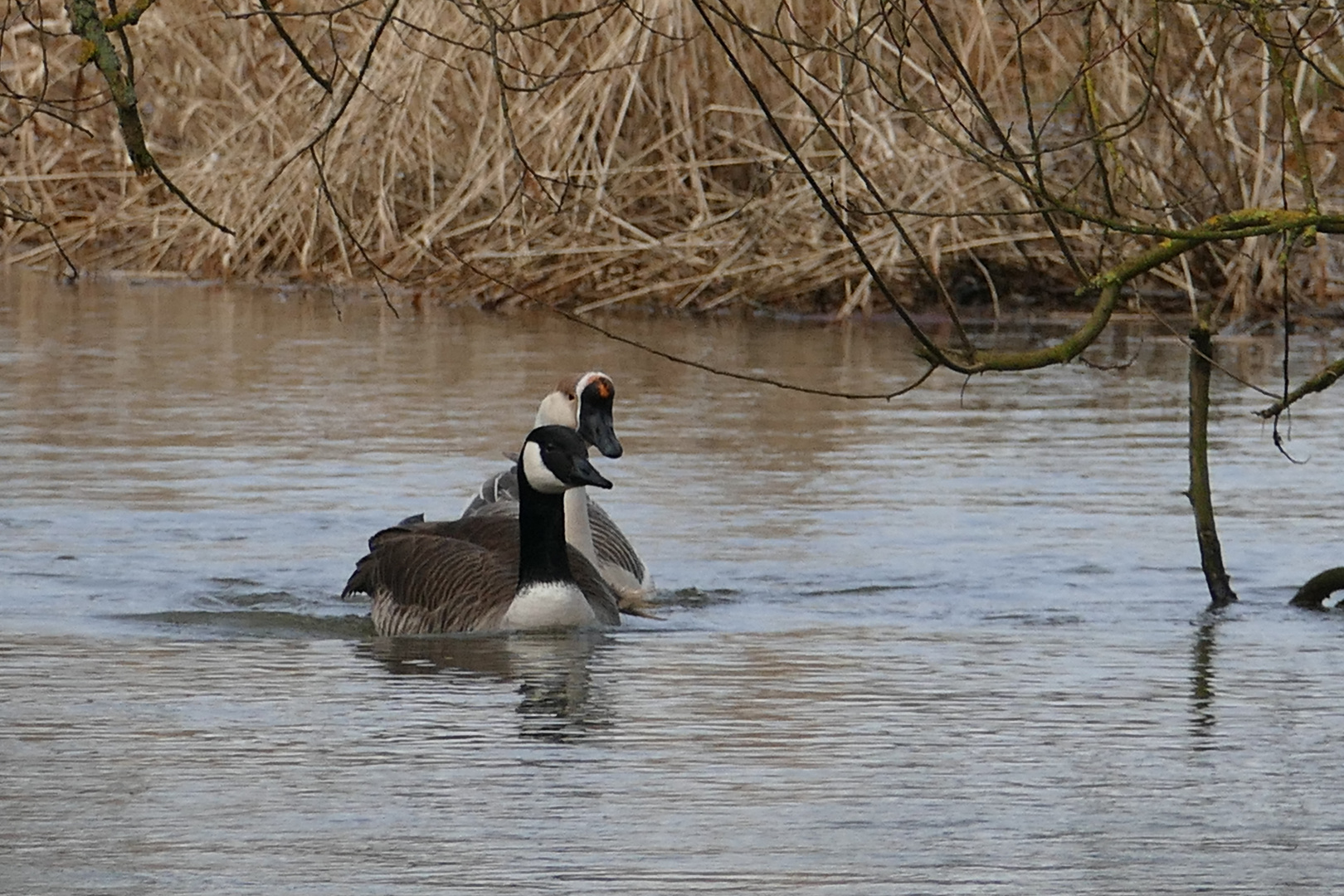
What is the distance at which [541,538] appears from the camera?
8586 millimetres

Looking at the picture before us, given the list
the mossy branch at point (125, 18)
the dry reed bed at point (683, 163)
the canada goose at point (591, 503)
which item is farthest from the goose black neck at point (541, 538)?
the dry reed bed at point (683, 163)

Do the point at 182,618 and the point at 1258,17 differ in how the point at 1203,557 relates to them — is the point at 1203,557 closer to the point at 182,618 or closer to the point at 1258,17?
the point at 1258,17

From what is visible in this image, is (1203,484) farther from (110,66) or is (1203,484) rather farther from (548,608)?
(110,66)


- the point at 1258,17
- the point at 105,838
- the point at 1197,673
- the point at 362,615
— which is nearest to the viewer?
the point at 105,838

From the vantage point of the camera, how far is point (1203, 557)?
8.46 meters

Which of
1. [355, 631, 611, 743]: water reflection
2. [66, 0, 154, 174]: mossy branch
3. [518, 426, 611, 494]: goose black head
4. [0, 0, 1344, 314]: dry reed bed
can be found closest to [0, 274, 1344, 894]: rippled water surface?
[355, 631, 611, 743]: water reflection

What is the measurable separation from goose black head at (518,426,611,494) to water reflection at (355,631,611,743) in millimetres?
545

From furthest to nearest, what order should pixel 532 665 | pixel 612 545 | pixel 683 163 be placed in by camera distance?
pixel 683 163 → pixel 612 545 → pixel 532 665

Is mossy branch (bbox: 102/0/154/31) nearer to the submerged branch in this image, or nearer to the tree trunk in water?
the tree trunk in water

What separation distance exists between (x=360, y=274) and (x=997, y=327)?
5.17 meters

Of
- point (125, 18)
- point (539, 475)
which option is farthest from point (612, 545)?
point (125, 18)

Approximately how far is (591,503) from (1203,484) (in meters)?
2.57

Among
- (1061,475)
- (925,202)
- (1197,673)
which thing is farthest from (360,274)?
(1197,673)

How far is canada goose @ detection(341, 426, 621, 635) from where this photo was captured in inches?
332
